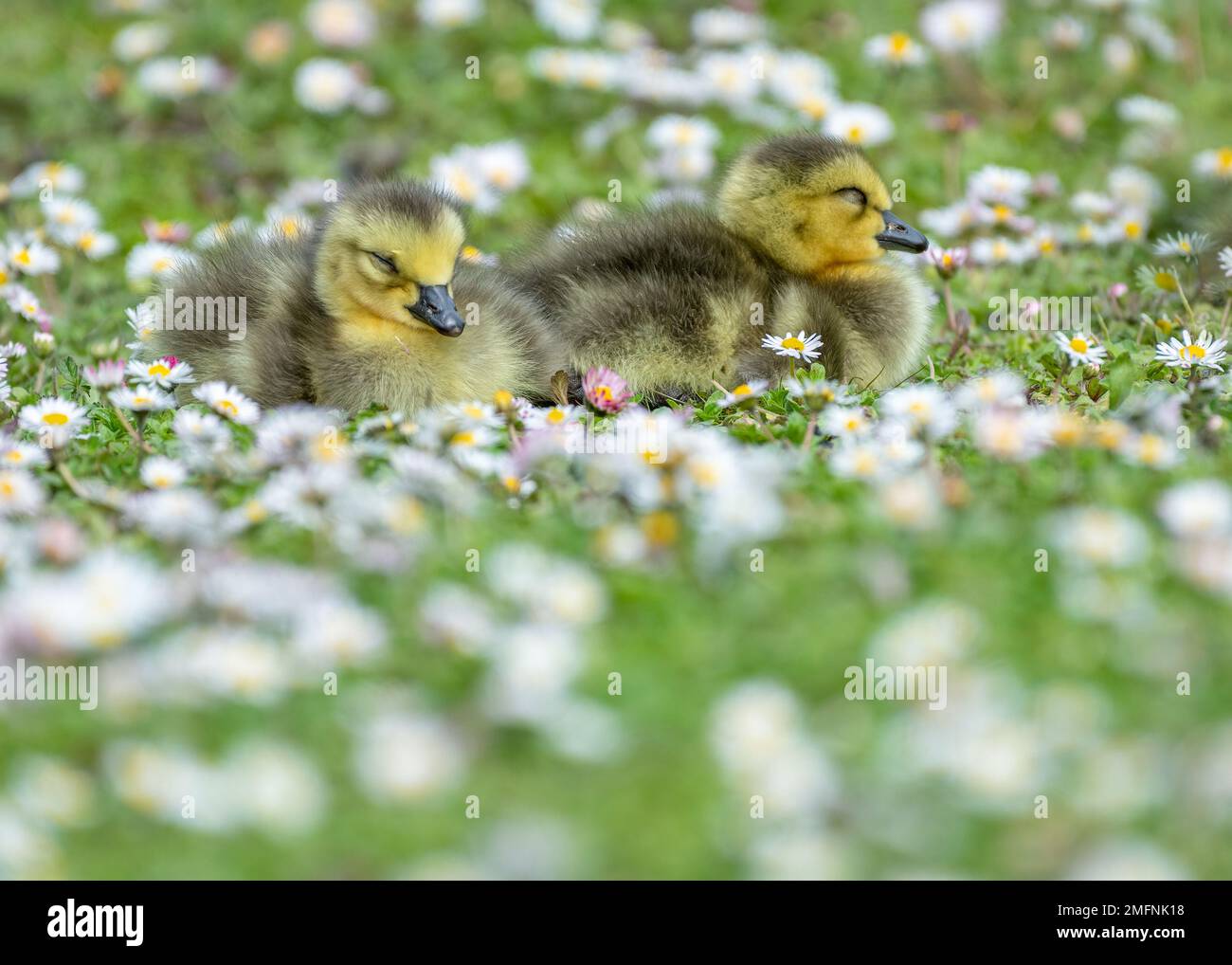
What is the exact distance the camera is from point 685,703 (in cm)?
225

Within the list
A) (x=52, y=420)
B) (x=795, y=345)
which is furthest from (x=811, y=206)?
(x=52, y=420)

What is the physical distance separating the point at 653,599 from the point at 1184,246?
2.19 m

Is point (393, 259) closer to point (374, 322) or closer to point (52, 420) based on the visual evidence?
point (374, 322)

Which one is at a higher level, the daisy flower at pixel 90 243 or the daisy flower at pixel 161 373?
the daisy flower at pixel 90 243

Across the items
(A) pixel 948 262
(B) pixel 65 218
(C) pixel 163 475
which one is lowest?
(C) pixel 163 475

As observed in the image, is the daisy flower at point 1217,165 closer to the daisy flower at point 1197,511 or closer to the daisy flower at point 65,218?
the daisy flower at point 1197,511

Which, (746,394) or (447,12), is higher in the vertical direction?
(447,12)

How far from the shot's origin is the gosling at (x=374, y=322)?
3189 mm

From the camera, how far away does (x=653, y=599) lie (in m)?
2.47

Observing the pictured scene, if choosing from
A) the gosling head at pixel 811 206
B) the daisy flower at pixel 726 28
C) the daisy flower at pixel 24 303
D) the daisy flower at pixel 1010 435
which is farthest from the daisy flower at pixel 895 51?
the daisy flower at pixel 24 303

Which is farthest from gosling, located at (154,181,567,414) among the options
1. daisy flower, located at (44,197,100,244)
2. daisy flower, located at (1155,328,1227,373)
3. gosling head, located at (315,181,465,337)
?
daisy flower, located at (1155,328,1227,373)

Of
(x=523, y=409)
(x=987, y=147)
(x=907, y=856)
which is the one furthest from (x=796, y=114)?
(x=907, y=856)

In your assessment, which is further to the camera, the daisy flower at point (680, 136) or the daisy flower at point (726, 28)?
the daisy flower at point (726, 28)

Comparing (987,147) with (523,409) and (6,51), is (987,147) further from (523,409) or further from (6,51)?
(6,51)
